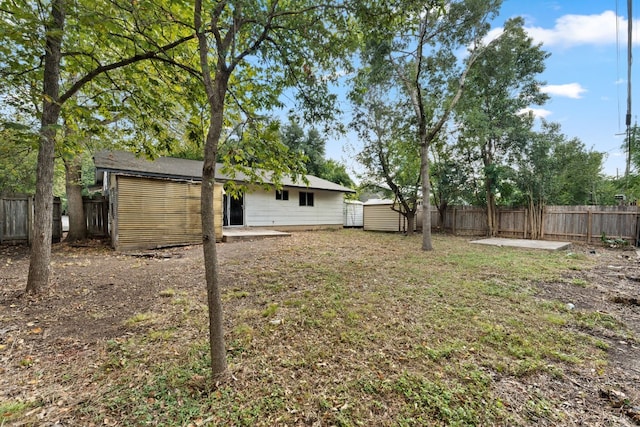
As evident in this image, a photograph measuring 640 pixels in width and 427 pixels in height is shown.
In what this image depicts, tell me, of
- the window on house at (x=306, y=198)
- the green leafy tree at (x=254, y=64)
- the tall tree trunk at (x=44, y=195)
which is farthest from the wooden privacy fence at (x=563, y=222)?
the tall tree trunk at (x=44, y=195)

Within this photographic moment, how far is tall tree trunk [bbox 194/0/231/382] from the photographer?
198cm

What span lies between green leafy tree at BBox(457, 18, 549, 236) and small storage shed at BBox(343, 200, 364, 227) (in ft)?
26.8

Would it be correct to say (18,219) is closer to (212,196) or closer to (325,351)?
(212,196)

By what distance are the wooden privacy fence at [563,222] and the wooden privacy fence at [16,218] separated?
663 inches

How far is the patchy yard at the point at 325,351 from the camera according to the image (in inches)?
70.5

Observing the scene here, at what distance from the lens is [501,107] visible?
1207cm

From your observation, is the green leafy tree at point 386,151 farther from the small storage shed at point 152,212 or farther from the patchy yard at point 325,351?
the patchy yard at point 325,351

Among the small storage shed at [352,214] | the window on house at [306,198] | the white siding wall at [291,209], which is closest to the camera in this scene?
the white siding wall at [291,209]

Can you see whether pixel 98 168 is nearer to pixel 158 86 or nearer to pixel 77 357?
pixel 158 86

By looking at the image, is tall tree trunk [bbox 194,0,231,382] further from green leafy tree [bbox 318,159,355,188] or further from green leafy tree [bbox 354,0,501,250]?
green leafy tree [bbox 318,159,355,188]

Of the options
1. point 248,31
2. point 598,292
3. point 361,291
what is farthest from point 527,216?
point 248,31

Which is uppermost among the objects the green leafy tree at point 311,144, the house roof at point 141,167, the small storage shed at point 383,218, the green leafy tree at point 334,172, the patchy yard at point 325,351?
the green leafy tree at point 311,144

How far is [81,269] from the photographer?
17.3ft

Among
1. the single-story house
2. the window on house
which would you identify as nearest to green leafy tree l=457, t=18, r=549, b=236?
the window on house
